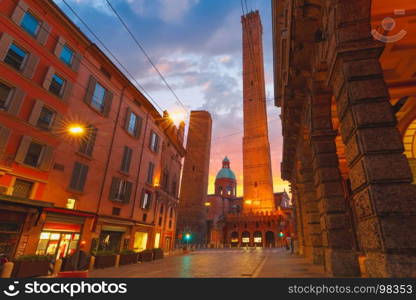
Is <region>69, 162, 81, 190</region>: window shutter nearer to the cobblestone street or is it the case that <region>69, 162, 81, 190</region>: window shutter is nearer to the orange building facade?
the orange building facade

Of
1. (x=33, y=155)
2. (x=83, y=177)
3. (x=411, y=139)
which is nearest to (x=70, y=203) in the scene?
(x=83, y=177)

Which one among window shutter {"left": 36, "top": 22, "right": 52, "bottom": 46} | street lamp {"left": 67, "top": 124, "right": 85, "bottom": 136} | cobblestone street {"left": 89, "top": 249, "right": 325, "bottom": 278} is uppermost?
window shutter {"left": 36, "top": 22, "right": 52, "bottom": 46}

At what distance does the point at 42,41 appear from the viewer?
13203 mm

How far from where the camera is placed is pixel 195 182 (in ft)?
164

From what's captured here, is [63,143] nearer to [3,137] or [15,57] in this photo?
[3,137]

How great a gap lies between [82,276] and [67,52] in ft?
50.3

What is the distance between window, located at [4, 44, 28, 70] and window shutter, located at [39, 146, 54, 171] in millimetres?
4563

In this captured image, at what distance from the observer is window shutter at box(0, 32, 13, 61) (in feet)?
36.0

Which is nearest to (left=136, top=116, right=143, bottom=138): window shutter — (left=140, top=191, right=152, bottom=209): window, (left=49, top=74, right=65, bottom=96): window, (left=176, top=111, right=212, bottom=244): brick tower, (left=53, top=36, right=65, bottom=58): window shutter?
(left=140, top=191, right=152, bottom=209): window

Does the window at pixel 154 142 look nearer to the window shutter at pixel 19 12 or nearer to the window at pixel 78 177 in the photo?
the window at pixel 78 177

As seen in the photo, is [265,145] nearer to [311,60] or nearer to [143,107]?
[143,107]

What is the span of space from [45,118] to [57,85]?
2385mm

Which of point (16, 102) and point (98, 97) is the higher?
point (98, 97)

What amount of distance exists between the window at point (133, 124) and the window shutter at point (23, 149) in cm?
859
